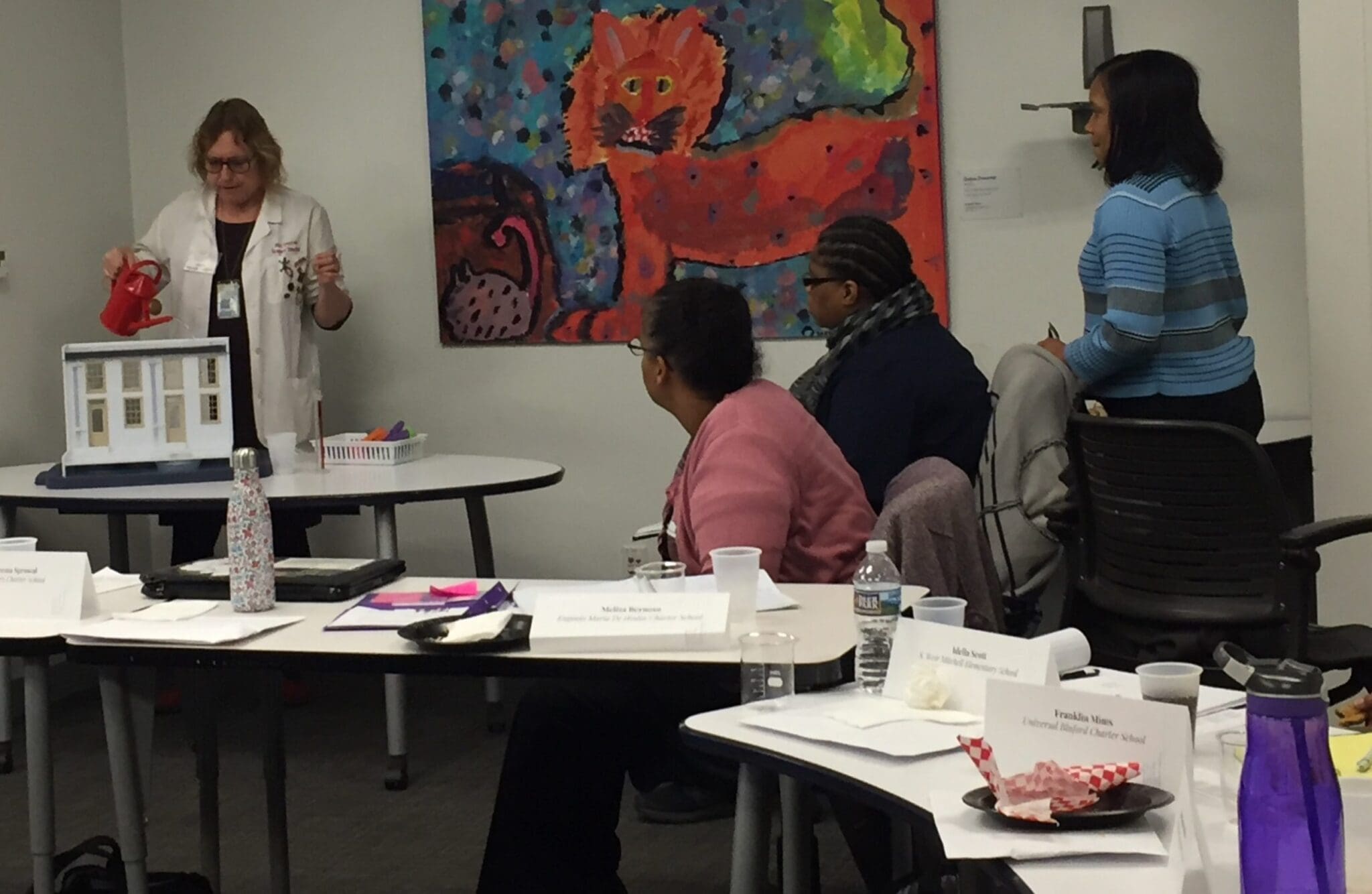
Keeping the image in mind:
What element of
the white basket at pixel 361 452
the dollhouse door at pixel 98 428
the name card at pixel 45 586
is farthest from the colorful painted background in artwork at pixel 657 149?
the name card at pixel 45 586

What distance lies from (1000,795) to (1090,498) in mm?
1481

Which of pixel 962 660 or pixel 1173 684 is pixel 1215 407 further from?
pixel 1173 684

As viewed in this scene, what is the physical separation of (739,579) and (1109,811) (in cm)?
86

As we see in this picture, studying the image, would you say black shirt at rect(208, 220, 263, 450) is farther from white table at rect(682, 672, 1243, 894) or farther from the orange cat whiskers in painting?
white table at rect(682, 672, 1243, 894)

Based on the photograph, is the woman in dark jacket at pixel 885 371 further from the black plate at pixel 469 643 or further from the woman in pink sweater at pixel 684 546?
the black plate at pixel 469 643

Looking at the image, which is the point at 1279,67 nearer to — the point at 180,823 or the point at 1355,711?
the point at 1355,711

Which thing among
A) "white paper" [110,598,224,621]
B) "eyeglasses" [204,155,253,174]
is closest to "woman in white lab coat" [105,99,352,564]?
"eyeglasses" [204,155,253,174]

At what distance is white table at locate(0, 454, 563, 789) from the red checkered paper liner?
2.28m

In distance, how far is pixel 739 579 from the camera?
2.14m

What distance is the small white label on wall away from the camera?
4.29m

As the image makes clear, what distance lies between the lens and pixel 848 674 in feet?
6.55

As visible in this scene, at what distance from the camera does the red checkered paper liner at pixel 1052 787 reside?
1.35 m

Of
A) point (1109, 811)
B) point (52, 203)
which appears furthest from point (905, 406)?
point (52, 203)

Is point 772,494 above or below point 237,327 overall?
below
